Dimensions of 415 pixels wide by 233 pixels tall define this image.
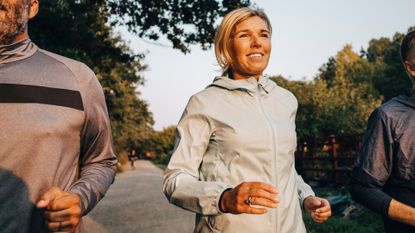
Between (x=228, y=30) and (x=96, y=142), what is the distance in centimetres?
103

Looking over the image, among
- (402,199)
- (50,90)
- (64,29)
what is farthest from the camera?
(64,29)

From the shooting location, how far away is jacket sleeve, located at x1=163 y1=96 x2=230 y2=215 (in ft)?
5.73

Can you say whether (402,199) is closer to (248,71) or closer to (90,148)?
(248,71)

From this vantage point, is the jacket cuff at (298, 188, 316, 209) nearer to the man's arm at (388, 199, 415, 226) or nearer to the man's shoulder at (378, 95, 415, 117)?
the man's arm at (388, 199, 415, 226)

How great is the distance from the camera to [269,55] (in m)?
2.38

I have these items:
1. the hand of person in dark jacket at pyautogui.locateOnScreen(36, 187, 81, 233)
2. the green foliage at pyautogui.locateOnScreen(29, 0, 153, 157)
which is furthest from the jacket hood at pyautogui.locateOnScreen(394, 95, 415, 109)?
the green foliage at pyautogui.locateOnScreen(29, 0, 153, 157)

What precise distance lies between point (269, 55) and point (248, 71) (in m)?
0.18

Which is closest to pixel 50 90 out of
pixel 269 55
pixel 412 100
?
pixel 269 55

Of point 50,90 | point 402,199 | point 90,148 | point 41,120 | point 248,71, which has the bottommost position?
→ point 402,199

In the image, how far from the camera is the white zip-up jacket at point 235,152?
6.51 ft

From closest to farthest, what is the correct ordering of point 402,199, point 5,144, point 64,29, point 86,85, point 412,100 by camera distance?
point 5,144 → point 86,85 → point 402,199 → point 412,100 → point 64,29

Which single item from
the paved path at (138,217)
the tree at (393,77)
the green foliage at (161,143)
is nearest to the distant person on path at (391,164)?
the paved path at (138,217)

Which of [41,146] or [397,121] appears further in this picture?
[397,121]

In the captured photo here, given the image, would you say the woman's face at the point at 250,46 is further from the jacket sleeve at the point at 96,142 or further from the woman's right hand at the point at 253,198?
the woman's right hand at the point at 253,198
